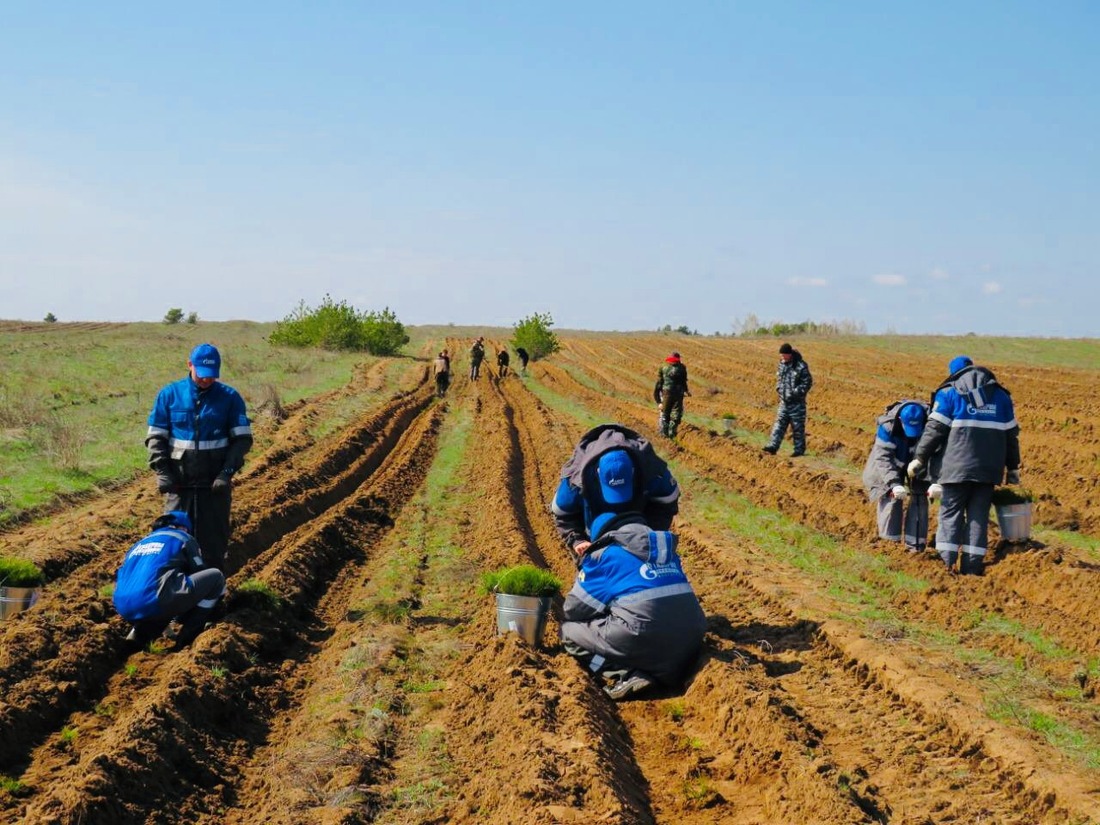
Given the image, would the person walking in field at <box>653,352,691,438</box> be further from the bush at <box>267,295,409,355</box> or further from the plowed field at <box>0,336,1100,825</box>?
the bush at <box>267,295,409,355</box>

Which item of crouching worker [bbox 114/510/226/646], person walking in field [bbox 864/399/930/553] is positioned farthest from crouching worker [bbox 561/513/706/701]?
person walking in field [bbox 864/399/930/553]

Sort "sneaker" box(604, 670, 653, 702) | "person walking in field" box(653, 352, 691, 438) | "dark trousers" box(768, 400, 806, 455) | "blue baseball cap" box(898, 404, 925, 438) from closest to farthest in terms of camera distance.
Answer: "sneaker" box(604, 670, 653, 702) < "blue baseball cap" box(898, 404, 925, 438) < "dark trousers" box(768, 400, 806, 455) < "person walking in field" box(653, 352, 691, 438)

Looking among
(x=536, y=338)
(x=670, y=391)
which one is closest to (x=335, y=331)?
(x=536, y=338)

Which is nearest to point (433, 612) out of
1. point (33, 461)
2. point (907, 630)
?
point (907, 630)

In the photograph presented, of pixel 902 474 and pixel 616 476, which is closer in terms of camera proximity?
pixel 616 476

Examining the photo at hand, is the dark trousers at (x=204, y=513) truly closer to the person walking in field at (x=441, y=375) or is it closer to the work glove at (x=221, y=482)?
the work glove at (x=221, y=482)

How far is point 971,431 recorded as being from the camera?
30.5 feet

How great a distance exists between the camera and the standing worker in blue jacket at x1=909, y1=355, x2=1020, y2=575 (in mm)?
9297

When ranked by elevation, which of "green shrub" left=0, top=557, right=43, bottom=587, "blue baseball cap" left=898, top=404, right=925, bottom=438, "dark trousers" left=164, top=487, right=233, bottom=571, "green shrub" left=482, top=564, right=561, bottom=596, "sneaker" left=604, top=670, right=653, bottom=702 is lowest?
"sneaker" left=604, top=670, right=653, bottom=702

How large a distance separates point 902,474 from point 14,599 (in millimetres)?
7817

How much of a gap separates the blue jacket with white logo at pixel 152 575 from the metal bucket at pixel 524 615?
7.24ft

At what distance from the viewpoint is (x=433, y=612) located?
28.6 ft

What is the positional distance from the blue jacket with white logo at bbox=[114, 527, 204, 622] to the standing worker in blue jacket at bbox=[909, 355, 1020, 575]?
6.33 m

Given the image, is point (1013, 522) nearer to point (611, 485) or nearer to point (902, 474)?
point (902, 474)
